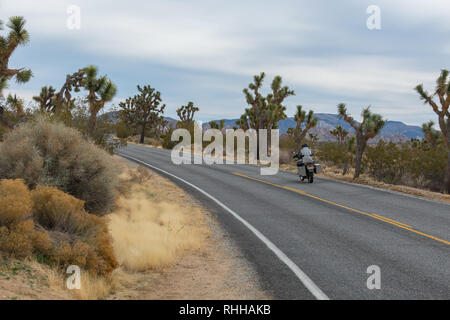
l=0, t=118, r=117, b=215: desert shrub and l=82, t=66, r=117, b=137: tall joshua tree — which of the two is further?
l=82, t=66, r=117, b=137: tall joshua tree

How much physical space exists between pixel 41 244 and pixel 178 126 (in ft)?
173

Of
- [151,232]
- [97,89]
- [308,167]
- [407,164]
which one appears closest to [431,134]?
[407,164]

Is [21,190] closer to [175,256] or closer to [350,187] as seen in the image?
[175,256]

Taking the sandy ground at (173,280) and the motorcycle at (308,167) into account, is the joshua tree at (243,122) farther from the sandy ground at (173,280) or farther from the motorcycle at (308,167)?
the sandy ground at (173,280)

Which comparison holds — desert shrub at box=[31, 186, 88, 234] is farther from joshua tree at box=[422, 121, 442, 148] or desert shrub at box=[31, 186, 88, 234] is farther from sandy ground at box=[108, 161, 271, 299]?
joshua tree at box=[422, 121, 442, 148]

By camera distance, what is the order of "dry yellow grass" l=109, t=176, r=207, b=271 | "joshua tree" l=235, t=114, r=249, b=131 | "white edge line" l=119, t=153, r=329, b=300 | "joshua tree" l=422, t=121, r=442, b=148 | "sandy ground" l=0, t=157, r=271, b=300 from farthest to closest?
"joshua tree" l=235, t=114, r=249, b=131
"joshua tree" l=422, t=121, r=442, b=148
"dry yellow grass" l=109, t=176, r=207, b=271
"white edge line" l=119, t=153, r=329, b=300
"sandy ground" l=0, t=157, r=271, b=300

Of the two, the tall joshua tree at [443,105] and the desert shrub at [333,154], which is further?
the desert shrub at [333,154]

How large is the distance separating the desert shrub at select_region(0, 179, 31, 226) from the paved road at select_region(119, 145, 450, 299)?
3.76 m

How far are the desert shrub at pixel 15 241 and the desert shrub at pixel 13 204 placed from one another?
133mm

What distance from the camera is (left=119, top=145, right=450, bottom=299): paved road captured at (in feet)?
18.9

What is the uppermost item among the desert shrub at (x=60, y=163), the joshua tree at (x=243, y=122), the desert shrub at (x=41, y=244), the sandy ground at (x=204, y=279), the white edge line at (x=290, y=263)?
the joshua tree at (x=243, y=122)

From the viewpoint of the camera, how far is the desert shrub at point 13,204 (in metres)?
5.81

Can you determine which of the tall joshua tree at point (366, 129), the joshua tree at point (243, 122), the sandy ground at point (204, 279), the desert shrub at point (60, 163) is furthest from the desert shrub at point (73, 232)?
the joshua tree at point (243, 122)

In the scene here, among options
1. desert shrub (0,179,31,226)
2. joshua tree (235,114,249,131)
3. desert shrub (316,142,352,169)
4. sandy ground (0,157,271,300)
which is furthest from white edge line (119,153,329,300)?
joshua tree (235,114,249,131)
